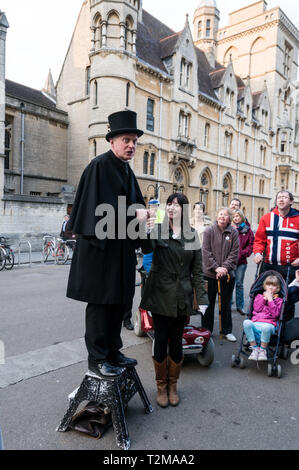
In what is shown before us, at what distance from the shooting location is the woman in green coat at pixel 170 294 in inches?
130

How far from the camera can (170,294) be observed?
3.31 metres

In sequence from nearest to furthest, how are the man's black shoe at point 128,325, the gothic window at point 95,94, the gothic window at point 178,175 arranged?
the man's black shoe at point 128,325 < the gothic window at point 95,94 < the gothic window at point 178,175

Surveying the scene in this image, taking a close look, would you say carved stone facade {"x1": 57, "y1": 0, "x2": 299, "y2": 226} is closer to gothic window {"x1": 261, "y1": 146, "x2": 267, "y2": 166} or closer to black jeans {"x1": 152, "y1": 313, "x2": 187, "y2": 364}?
gothic window {"x1": 261, "y1": 146, "x2": 267, "y2": 166}

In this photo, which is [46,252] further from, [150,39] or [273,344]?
[150,39]

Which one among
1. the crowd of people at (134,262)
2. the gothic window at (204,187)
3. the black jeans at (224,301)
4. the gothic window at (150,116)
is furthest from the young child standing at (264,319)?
the gothic window at (204,187)

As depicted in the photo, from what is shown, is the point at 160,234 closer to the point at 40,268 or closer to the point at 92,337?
the point at 92,337

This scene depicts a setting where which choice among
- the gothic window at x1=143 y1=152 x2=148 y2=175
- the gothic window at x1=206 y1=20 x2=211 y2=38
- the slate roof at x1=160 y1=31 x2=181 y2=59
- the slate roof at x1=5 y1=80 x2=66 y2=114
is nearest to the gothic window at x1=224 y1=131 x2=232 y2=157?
the slate roof at x1=160 y1=31 x2=181 y2=59

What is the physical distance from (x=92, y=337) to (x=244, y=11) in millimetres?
57198

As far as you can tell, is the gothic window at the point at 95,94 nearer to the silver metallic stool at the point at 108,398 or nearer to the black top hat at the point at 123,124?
the black top hat at the point at 123,124

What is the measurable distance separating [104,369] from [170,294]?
926 mm

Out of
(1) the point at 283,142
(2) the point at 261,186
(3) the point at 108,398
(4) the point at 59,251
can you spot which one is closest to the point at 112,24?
(4) the point at 59,251

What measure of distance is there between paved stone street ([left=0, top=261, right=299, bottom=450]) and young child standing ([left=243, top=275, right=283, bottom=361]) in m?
0.31

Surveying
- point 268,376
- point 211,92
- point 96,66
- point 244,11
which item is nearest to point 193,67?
point 211,92

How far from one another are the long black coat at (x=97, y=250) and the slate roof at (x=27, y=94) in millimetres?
23315
